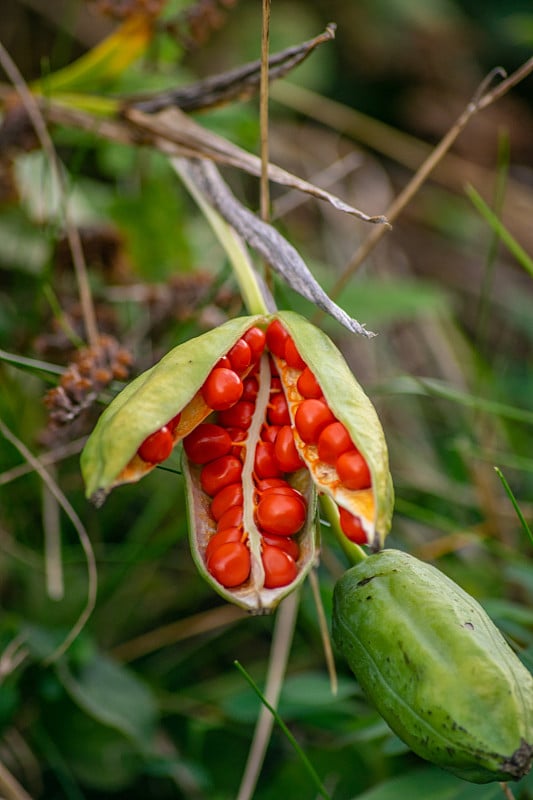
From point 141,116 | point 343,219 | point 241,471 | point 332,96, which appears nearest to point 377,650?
point 241,471

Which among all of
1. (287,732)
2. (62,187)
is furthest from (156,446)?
(62,187)

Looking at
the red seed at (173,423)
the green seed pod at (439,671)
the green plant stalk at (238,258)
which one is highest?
the green plant stalk at (238,258)

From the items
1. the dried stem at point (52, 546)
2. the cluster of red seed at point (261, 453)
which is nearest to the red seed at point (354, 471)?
the cluster of red seed at point (261, 453)

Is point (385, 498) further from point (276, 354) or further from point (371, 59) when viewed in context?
point (371, 59)

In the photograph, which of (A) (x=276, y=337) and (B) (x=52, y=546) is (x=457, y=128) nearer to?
(A) (x=276, y=337)

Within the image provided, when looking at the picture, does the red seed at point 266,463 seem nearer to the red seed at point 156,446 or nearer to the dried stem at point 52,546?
the red seed at point 156,446

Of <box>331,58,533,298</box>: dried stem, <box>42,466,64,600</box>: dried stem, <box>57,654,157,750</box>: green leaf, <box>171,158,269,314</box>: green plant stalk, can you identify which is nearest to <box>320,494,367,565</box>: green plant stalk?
<box>171,158,269,314</box>: green plant stalk

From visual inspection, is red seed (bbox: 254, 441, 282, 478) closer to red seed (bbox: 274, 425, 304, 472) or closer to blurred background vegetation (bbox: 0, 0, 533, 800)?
red seed (bbox: 274, 425, 304, 472)
